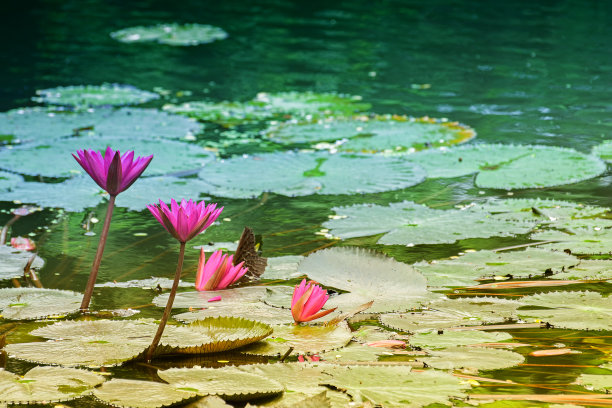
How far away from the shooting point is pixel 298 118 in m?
4.18

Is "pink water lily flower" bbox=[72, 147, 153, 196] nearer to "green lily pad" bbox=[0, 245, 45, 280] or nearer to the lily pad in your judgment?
"green lily pad" bbox=[0, 245, 45, 280]

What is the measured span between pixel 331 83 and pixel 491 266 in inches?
140

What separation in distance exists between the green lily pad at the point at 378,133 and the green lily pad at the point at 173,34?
11.7 ft

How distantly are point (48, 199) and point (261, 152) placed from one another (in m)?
1.05

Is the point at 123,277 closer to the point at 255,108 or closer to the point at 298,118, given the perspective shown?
the point at 298,118

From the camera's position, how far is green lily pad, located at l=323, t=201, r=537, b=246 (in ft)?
7.12

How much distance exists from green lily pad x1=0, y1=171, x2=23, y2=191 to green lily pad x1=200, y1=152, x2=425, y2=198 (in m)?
0.68

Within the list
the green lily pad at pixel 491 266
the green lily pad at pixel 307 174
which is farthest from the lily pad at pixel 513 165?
the green lily pad at pixel 491 266

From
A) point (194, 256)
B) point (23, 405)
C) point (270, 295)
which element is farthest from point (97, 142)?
point (23, 405)

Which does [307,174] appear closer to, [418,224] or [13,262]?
[418,224]

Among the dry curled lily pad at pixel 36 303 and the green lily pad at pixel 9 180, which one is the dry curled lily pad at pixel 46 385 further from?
the green lily pad at pixel 9 180

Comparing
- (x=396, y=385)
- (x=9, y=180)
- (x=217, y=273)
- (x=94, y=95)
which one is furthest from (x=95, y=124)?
(x=396, y=385)

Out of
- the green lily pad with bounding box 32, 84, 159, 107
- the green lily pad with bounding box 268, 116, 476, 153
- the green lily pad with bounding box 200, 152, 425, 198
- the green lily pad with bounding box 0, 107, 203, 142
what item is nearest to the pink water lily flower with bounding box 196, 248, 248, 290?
the green lily pad with bounding box 200, 152, 425, 198

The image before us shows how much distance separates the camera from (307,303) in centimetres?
147
